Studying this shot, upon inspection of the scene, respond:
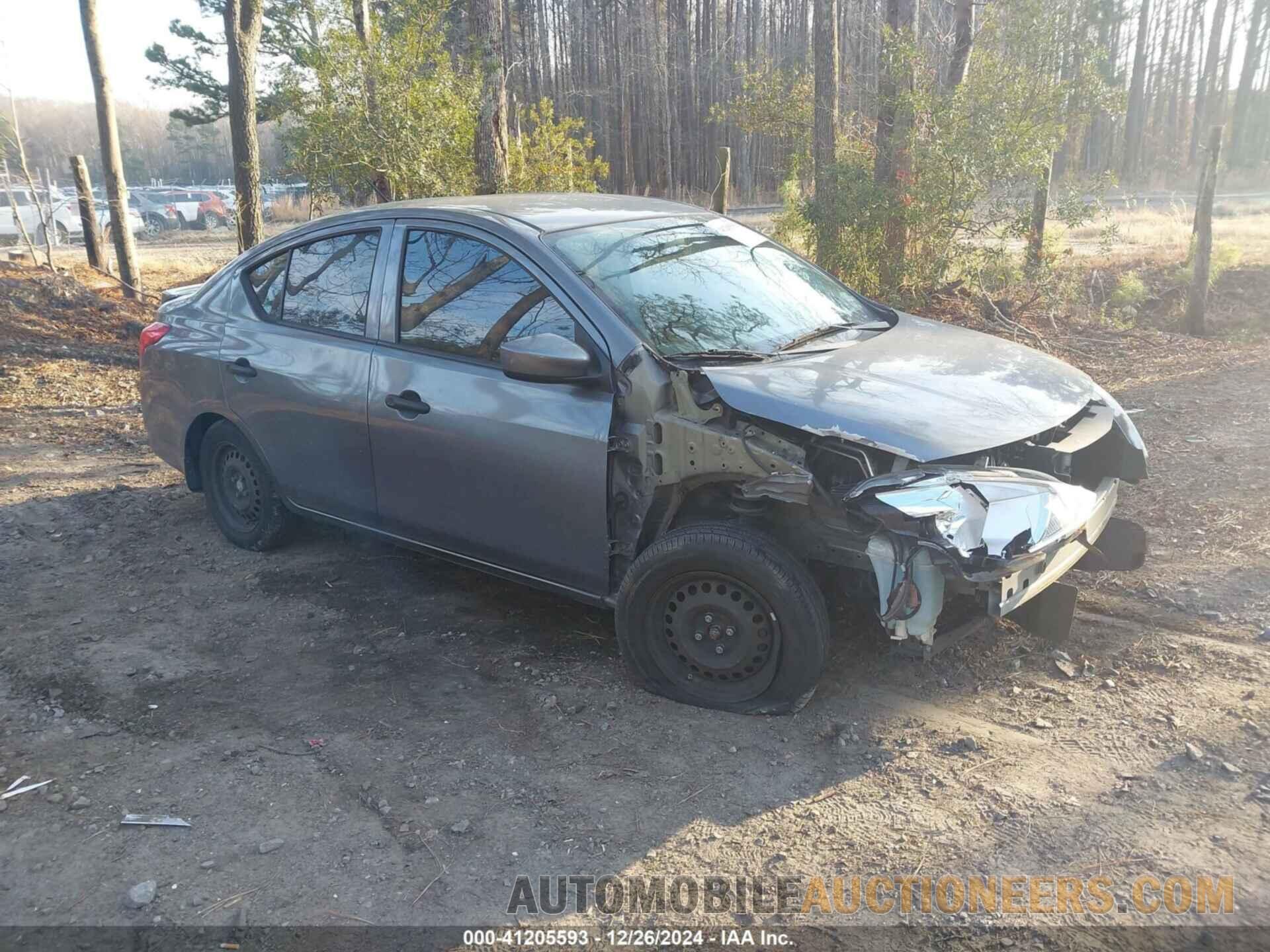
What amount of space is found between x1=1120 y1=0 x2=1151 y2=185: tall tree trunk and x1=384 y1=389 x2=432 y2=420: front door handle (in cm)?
4299

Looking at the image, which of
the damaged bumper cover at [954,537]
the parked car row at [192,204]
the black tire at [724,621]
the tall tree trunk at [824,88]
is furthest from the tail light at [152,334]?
the parked car row at [192,204]

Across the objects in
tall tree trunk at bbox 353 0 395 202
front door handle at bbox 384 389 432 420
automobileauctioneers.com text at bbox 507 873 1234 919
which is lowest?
automobileauctioneers.com text at bbox 507 873 1234 919

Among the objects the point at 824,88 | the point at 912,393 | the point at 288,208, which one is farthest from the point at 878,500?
the point at 288,208

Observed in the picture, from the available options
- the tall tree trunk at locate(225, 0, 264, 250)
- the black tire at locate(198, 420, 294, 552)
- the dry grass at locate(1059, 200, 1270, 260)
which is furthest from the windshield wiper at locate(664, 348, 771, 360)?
the tall tree trunk at locate(225, 0, 264, 250)

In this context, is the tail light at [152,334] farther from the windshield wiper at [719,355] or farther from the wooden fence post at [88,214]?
the wooden fence post at [88,214]

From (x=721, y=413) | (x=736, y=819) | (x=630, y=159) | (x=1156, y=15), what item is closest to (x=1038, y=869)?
(x=736, y=819)

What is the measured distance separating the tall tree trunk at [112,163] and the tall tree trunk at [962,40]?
1037 cm

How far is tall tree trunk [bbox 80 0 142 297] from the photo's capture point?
12.5 m

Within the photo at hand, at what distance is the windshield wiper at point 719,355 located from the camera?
146 inches

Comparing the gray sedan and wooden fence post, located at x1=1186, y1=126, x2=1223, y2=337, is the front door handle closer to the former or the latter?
the gray sedan

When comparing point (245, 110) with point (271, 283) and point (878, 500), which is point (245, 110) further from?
point (878, 500)

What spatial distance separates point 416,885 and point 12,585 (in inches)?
137

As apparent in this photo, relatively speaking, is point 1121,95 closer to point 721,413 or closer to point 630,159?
point 721,413

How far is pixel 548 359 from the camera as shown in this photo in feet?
11.7
